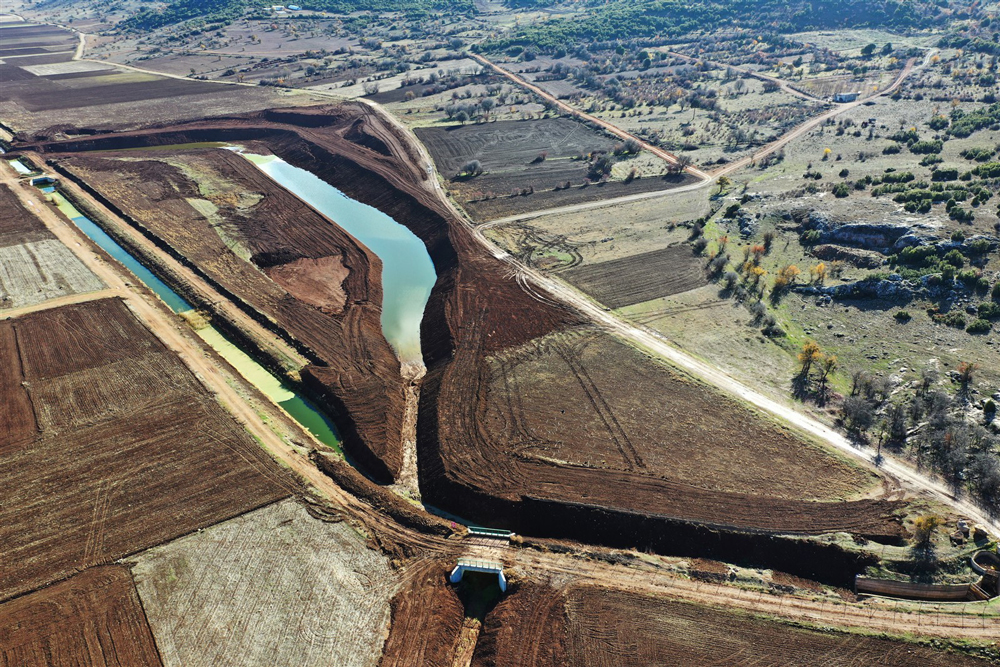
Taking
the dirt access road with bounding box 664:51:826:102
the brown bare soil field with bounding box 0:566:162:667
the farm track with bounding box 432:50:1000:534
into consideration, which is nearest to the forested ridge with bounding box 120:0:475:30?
the dirt access road with bounding box 664:51:826:102

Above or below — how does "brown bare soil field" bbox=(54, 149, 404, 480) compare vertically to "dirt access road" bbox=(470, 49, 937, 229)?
below

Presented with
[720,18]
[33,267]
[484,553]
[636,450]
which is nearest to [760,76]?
[720,18]

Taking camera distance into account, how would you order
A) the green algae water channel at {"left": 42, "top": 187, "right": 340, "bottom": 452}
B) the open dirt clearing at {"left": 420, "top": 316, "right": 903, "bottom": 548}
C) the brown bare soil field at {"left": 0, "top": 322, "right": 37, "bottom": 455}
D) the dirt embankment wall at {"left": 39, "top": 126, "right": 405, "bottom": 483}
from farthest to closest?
the green algae water channel at {"left": 42, "top": 187, "right": 340, "bottom": 452} → the dirt embankment wall at {"left": 39, "top": 126, "right": 405, "bottom": 483} → the brown bare soil field at {"left": 0, "top": 322, "right": 37, "bottom": 455} → the open dirt clearing at {"left": 420, "top": 316, "right": 903, "bottom": 548}

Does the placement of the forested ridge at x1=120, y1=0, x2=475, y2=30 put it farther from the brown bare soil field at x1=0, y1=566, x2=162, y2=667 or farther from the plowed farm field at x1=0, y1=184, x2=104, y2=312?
the brown bare soil field at x1=0, y1=566, x2=162, y2=667

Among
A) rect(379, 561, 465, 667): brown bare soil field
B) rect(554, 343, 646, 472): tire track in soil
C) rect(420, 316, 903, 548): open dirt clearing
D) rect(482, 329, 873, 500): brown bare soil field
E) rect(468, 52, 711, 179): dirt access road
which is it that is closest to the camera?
rect(379, 561, 465, 667): brown bare soil field

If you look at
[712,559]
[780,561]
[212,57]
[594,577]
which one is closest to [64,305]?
[594,577]

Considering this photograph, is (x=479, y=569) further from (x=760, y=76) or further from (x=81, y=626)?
(x=760, y=76)

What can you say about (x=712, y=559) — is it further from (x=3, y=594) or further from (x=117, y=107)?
(x=117, y=107)
